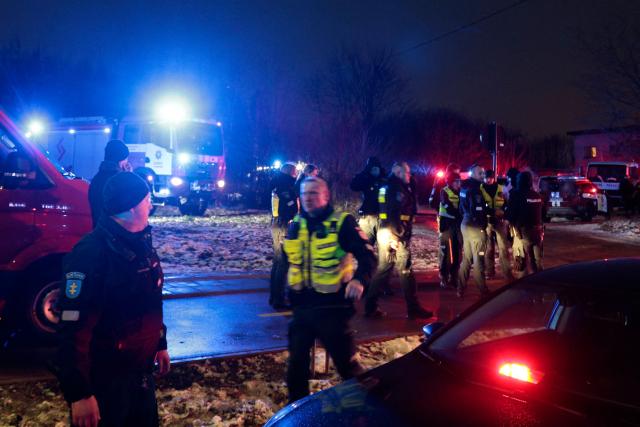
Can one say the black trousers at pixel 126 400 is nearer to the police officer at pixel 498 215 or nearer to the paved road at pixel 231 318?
the paved road at pixel 231 318

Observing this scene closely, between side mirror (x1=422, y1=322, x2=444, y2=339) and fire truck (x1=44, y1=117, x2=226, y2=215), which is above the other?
fire truck (x1=44, y1=117, x2=226, y2=215)

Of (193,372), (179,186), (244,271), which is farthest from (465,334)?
(179,186)

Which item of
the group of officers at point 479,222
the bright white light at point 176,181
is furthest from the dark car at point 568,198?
the group of officers at point 479,222

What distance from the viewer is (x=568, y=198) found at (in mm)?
24969

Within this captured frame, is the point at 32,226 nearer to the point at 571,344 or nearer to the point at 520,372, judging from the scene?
the point at 520,372

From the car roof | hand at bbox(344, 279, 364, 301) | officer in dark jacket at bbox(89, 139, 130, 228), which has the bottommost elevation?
hand at bbox(344, 279, 364, 301)

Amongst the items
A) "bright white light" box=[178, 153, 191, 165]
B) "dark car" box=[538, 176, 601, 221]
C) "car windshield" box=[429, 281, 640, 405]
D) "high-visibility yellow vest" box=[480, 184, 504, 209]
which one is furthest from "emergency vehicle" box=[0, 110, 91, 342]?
"dark car" box=[538, 176, 601, 221]

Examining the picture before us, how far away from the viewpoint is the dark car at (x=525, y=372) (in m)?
2.66

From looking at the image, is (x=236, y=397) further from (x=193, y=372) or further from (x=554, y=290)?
(x=554, y=290)

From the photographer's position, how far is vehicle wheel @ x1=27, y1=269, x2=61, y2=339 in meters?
6.21

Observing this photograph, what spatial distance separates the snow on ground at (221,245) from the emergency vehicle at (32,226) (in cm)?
456

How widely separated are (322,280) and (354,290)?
0.23 m

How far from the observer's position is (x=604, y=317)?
11.0ft

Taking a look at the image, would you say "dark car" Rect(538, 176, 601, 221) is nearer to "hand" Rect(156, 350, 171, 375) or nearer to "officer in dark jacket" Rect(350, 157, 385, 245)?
"officer in dark jacket" Rect(350, 157, 385, 245)
